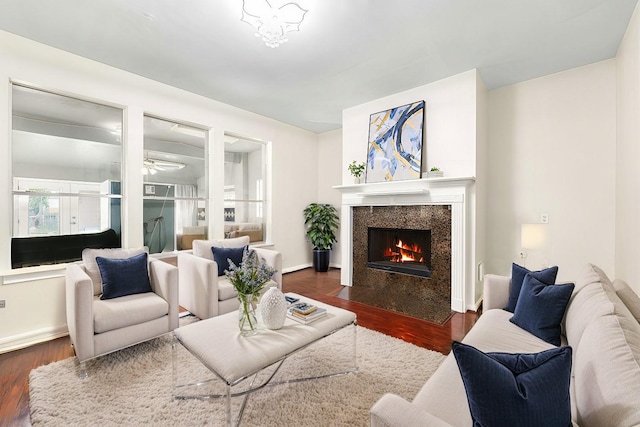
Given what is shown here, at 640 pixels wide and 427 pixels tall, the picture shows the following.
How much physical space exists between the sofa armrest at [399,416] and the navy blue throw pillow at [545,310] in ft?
4.01

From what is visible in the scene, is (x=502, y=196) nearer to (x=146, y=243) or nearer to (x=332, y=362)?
(x=332, y=362)

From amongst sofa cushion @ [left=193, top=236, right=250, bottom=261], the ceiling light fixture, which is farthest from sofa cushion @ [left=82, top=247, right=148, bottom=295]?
the ceiling light fixture

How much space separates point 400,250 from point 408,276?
1.48ft

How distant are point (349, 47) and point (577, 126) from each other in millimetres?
2706

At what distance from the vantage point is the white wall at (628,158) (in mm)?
2305

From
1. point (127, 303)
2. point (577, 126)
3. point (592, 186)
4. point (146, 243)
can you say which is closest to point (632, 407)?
point (127, 303)

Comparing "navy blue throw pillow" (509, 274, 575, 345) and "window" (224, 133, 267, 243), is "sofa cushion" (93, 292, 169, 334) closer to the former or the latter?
"window" (224, 133, 267, 243)

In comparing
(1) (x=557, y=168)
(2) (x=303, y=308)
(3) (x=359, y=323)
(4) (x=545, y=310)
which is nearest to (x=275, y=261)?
(3) (x=359, y=323)

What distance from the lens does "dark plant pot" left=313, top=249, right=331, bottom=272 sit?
17.7ft

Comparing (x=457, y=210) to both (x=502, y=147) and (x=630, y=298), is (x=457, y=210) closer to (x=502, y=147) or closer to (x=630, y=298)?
(x=502, y=147)

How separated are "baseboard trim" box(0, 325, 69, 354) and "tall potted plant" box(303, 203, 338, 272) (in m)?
3.55

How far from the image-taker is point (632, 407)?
2.46 feet

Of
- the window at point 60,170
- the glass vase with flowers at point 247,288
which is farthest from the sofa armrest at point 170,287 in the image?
the window at point 60,170

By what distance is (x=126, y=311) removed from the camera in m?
2.29
